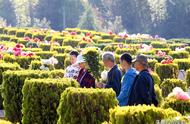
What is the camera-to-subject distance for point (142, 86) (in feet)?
29.6

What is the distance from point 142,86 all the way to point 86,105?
2.83ft

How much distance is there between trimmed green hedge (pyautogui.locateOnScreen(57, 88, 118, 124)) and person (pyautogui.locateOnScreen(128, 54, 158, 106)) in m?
0.38

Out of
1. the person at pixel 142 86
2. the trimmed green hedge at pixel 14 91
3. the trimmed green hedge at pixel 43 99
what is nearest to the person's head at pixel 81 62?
the trimmed green hedge at pixel 43 99

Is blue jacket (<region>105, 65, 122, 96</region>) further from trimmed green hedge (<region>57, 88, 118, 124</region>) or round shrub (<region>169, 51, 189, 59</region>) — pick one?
round shrub (<region>169, 51, 189, 59</region>)

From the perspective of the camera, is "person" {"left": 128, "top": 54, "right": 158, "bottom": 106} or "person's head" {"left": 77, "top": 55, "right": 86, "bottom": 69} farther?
"person's head" {"left": 77, "top": 55, "right": 86, "bottom": 69}

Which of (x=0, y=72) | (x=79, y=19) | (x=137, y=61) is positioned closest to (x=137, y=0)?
(x=79, y=19)

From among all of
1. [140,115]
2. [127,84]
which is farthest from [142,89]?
[140,115]

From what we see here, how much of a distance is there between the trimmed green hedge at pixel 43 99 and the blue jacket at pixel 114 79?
717mm

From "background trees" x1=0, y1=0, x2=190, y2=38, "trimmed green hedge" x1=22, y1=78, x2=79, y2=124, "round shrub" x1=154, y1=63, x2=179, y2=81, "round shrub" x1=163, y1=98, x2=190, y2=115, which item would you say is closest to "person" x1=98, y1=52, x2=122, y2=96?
"trimmed green hedge" x1=22, y1=78, x2=79, y2=124

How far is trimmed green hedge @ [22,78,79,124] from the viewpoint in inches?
419

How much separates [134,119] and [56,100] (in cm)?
344

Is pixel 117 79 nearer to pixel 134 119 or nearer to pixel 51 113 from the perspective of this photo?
pixel 51 113

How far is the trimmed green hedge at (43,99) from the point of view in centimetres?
1065

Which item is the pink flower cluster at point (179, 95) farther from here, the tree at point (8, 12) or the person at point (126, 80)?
the tree at point (8, 12)
